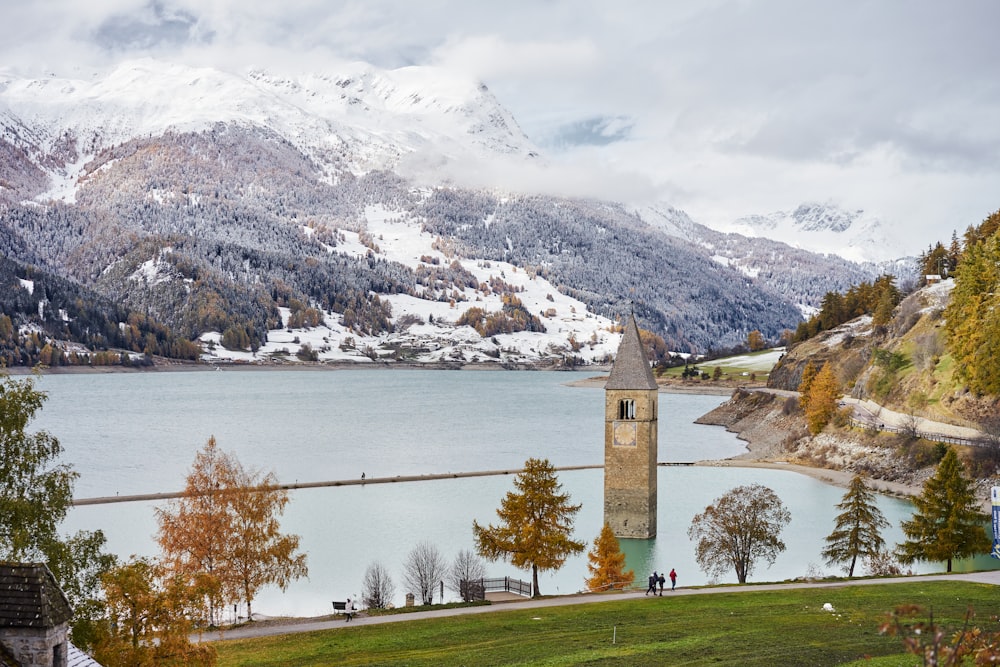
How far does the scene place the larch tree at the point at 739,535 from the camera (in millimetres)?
38438

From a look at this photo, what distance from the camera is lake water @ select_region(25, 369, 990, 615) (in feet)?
144

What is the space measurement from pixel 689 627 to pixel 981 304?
152ft

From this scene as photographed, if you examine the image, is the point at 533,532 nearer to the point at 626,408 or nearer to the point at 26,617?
the point at 626,408

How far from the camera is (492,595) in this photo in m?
33.9

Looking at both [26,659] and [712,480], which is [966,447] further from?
[26,659]

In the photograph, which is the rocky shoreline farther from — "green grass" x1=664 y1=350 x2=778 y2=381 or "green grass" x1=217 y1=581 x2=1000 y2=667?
"green grass" x1=664 y1=350 x2=778 y2=381

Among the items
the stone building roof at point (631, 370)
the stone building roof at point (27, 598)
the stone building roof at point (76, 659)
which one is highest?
the stone building roof at point (631, 370)

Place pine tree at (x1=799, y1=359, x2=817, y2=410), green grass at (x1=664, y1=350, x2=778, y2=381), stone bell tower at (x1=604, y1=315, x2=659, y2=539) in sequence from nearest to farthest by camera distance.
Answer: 1. stone bell tower at (x1=604, y1=315, x2=659, y2=539)
2. pine tree at (x1=799, y1=359, x2=817, y2=410)
3. green grass at (x1=664, y1=350, x2=778, y2=381)

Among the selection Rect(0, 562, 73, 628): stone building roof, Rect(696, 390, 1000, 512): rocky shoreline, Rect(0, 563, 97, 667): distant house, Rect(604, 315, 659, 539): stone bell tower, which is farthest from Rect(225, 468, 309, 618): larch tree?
Rect(696, 390, 1000, 512): rocky shoreline

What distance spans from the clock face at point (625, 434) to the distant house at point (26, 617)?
35.6 meters

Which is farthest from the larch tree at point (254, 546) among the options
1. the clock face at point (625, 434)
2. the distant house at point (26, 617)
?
the distant house at point (26, 617)

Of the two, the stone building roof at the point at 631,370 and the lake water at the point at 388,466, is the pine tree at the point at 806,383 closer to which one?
the lake water at the point at 388,466

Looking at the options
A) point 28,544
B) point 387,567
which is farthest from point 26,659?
point 387,567

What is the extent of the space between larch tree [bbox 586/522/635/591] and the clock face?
29.2 ft
